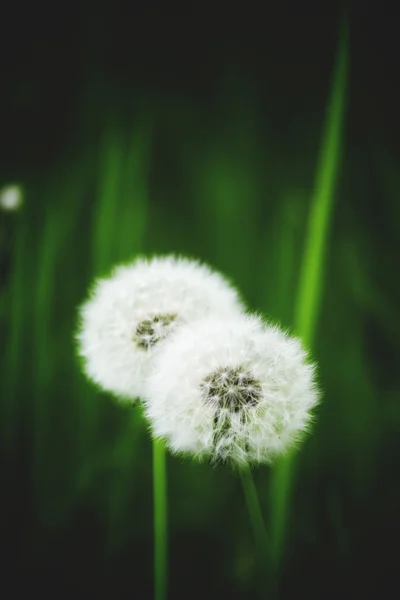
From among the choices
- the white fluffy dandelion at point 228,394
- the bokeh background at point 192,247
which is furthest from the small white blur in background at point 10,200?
the white fluffy dandelion at point 228,394

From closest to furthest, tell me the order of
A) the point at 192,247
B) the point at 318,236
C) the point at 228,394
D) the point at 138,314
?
1. the point at 228,394
2. the point at 138,314
3. the point at 318,236
4. the point at 192,247

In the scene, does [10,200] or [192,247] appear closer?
[10,200]

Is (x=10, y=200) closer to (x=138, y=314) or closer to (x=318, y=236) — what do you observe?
(x=138, y=314)

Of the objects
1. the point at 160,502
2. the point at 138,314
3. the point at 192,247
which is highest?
the point at 192,247

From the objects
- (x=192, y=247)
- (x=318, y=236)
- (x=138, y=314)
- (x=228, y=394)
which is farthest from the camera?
(x=192, y=247)

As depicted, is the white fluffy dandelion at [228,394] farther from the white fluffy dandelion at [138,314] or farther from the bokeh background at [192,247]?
the bokeh background at [192,247]

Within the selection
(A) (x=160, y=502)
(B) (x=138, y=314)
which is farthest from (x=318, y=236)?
(A) (x=160, y=502)

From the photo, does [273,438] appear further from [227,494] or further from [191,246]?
[191,246]

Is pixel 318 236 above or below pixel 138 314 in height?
above
